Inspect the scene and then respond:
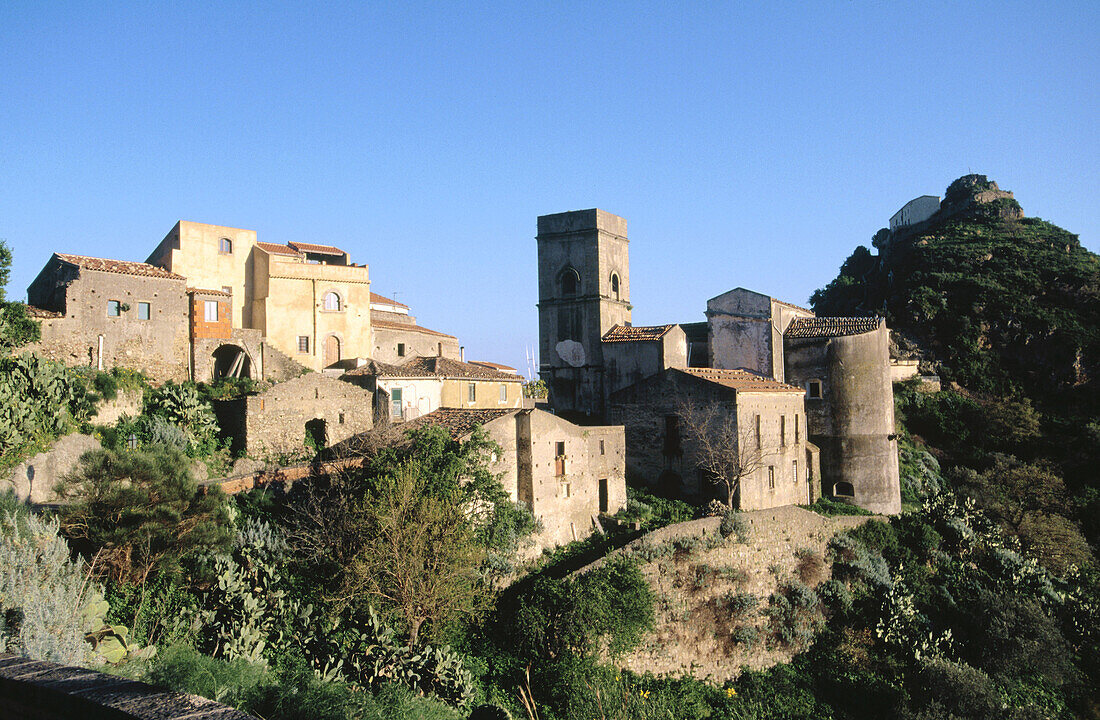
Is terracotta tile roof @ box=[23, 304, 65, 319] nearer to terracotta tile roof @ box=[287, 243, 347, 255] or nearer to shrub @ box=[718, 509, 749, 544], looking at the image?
terracotta tile roof @ box=[287, 243, 347, 255]

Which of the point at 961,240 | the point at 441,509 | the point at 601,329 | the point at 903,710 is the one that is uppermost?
the point at 961,240

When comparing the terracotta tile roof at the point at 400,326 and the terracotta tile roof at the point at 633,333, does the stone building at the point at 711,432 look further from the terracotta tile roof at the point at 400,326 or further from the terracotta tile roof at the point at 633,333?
the terracotta tile roof at the point at 400,326

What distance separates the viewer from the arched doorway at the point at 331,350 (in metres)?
32.6

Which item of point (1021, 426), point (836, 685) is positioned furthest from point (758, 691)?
point (1021, 426)

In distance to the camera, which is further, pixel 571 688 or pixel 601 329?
pixel 601 329

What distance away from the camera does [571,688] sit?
55.5 ft

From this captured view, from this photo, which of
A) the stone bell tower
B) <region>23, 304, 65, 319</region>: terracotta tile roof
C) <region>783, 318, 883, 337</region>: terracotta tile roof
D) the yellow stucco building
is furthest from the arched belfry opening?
<region>23, 304, 65, 319</region>: terracotta tile roof

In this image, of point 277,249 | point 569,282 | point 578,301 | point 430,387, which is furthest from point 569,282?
point 277,249

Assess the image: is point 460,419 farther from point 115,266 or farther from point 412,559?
point 115,266

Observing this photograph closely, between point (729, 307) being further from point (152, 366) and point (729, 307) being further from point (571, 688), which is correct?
point (152, 366)

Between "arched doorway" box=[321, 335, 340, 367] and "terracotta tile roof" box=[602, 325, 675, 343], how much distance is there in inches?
460

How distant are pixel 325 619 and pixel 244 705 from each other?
6462mm

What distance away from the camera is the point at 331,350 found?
108ft

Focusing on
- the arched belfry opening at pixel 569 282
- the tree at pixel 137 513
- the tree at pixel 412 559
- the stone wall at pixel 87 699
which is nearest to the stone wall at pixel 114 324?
the tree at pixel 137 513
